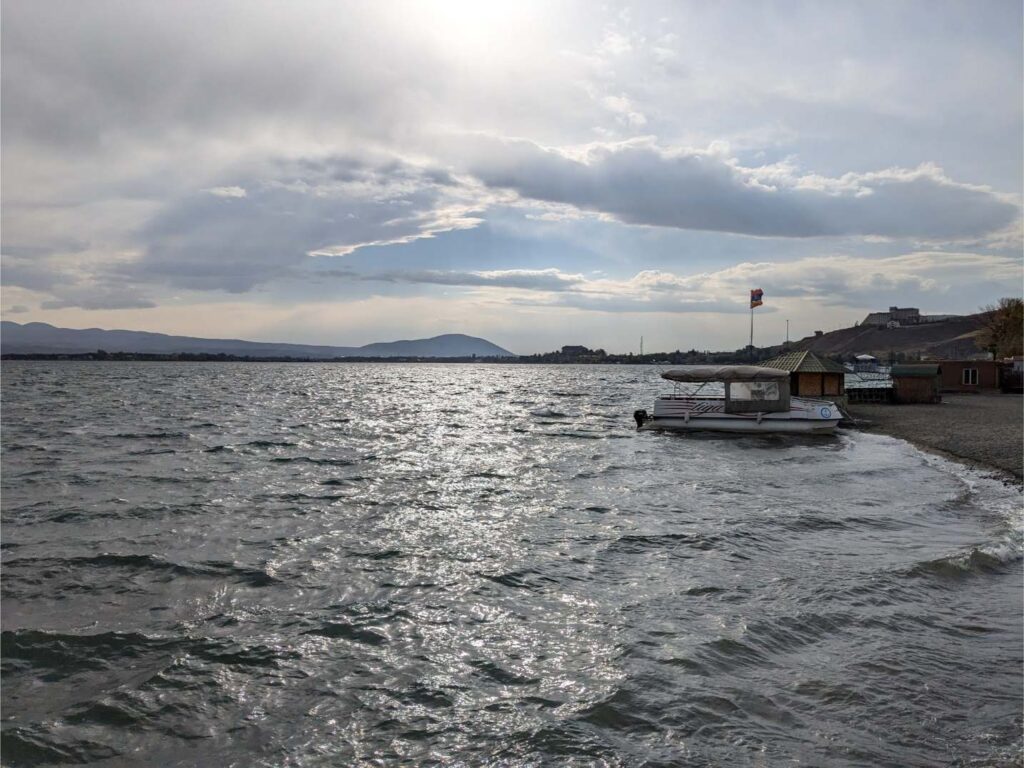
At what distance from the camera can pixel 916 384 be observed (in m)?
56.4

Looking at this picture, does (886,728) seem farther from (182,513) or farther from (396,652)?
(182,513)

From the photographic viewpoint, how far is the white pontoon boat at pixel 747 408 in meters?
38.7

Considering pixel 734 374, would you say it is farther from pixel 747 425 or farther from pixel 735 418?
pixel 747 425

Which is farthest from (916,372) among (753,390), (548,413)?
(548,413)

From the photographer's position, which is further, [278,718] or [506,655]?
[506,655]

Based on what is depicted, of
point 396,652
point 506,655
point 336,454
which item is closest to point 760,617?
point 506,655

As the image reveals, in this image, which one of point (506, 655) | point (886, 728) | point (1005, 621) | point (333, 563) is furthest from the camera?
point (333, 563)

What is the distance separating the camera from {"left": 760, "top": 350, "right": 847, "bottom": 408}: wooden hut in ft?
164

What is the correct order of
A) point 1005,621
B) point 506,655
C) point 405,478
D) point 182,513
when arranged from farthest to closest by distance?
point 405,478
point 182,513
point 1005,621
point 506,655

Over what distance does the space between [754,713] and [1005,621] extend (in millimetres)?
5159

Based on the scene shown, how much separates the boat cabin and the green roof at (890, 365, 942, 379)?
2350cm

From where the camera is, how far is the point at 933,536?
1532cm

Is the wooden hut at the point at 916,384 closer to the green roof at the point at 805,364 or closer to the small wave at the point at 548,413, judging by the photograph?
the green roof at the point at 805,364

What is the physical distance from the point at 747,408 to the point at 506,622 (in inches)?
1281
